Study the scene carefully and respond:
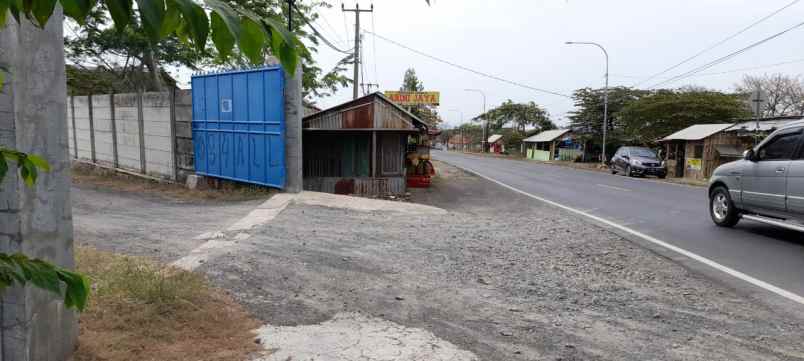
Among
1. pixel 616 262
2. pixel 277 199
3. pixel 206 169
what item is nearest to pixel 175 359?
pixel 616 262

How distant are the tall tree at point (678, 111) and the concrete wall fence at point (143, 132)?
32704 millimetres

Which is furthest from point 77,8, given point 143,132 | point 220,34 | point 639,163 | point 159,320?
point 639,163

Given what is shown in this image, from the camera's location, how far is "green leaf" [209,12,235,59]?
1.23 m

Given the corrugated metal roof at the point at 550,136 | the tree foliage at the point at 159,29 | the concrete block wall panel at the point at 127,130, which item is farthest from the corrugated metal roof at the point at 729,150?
the tree foliage at the point at 159,29

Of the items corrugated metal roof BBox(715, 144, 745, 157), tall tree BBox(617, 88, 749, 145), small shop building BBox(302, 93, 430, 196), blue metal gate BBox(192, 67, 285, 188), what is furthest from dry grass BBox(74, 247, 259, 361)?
tall tree BBox(617, 88, 749, 145)

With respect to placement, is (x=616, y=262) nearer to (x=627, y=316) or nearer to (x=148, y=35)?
(x=627, y=316)

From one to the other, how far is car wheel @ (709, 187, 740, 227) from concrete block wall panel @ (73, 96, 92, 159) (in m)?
18.5

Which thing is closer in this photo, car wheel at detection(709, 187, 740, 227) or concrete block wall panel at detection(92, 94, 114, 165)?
car wheel at detection(709, 187, 740, 227)

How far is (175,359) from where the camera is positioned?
350 cm

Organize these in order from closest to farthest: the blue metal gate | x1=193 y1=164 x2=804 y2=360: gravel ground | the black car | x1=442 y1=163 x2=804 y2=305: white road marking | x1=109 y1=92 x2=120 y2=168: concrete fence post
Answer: x1=193 y1=164 x2=804 y2=360: gravel ground → x1=442 y1=163 x2=804 y2=305: white road marking → the blue metal gate → x1=109 y1=92 x2=120 y2=168: concrete fence post → the black car

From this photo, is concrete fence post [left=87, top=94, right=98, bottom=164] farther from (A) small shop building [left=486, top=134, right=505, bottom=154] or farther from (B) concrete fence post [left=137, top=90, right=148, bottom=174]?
(A) small shop building [left=486, top=134, right=505, bottom=154]

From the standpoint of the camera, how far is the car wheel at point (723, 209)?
9.56 m

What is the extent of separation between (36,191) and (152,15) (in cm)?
259

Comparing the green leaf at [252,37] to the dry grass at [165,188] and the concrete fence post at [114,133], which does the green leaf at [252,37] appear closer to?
the dry grass at [165,188]
